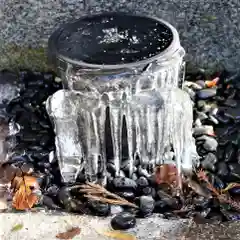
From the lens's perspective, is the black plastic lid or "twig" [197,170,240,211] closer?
"twig" [197,170,240,211]

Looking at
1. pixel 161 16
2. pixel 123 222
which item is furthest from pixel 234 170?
pixel 161 16

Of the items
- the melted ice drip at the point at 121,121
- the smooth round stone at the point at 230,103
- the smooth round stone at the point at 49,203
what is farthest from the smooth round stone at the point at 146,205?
the smooth round stone at the point at 230,103

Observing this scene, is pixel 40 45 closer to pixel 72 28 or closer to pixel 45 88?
pixel 45 88

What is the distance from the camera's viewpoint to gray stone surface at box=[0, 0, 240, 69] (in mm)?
3678

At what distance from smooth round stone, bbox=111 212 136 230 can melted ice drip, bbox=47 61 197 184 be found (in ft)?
1.22

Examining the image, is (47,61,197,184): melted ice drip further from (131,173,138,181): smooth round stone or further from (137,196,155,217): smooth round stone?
(137,196,155,217): smooth round stone

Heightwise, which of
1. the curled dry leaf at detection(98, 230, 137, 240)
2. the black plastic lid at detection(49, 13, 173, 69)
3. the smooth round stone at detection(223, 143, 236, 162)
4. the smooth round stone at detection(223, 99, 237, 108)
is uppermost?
the black plastic lid at detection(49, 13, 173, 69)

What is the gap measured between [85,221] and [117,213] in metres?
0.18

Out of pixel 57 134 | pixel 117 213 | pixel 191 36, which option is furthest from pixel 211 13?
pixel 117 213

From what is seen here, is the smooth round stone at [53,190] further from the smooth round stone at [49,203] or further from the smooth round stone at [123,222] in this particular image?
the smooth round stone at [123,222]

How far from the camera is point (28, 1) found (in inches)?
145

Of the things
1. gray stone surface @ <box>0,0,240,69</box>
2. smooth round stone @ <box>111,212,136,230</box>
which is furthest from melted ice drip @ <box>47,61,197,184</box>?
gray stone surface @ <box>0,0,240,69</box>

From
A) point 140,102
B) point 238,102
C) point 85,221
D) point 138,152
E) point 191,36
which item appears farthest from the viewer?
point 191,36

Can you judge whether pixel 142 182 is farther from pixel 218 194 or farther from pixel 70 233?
pixel 70 233
